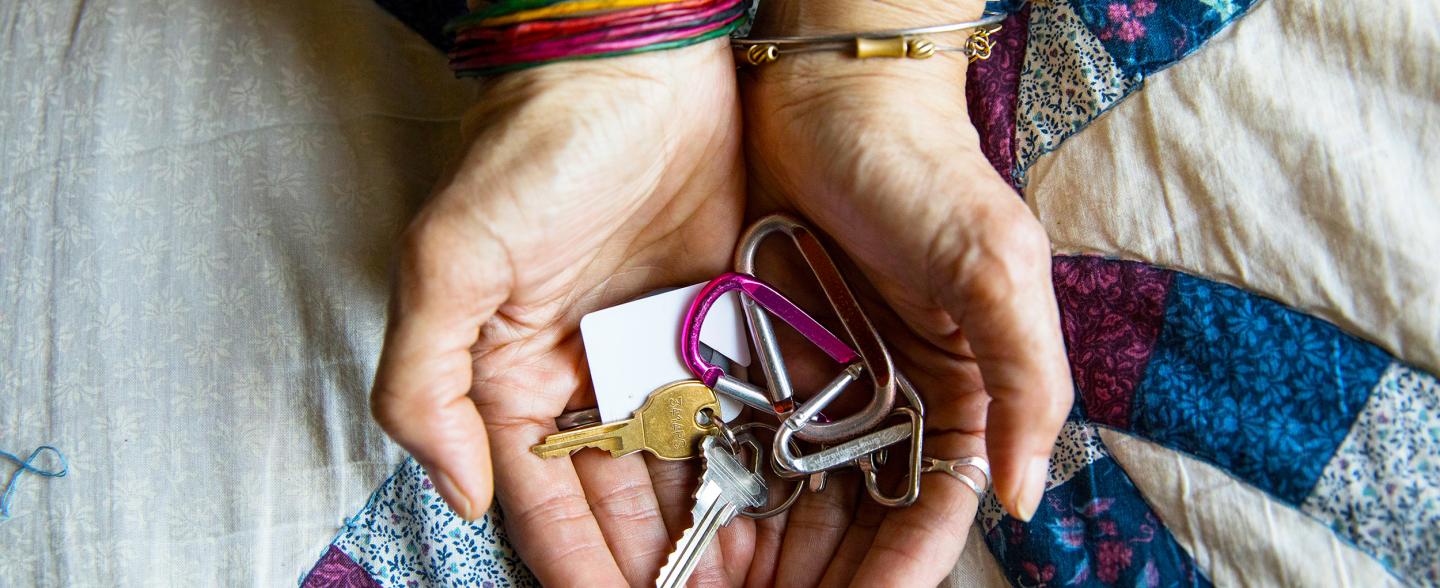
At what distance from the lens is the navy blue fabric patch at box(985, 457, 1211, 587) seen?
1.26m

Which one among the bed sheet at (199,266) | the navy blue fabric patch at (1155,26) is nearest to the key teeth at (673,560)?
the bed sheet at (199,266)

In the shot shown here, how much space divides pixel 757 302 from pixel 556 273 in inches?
11.6

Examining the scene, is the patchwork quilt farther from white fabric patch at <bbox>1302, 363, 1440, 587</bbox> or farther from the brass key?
the brass key

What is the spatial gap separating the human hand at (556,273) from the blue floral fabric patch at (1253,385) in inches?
23.9

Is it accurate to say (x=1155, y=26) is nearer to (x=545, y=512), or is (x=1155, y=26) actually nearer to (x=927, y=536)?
(x=927, y=536)

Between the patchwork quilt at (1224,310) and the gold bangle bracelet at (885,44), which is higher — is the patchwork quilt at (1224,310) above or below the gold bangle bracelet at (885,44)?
below

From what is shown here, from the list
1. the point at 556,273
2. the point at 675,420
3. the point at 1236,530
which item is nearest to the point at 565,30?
the point at 556,273

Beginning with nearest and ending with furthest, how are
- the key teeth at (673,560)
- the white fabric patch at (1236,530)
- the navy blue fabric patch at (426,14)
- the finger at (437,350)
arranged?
the finger at (437,350) < the white fabric patch at (1236,530) < the key teeth at (673,560) < the navy blue fabric patch at (426,14)

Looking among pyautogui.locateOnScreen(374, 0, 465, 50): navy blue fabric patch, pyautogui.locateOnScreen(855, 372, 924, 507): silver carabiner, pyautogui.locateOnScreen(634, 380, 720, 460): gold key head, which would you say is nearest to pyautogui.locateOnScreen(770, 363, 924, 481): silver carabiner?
pyautogui.locateOnScreen(855, 372, 924, 507): silver carabiner

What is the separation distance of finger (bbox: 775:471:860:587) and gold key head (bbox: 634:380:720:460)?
0.18 meters

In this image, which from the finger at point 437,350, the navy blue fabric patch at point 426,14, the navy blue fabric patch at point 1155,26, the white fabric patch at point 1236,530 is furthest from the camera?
the navy blue fabric patch at point 426,14

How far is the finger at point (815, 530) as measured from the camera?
1346mm

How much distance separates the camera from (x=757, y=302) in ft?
4.55

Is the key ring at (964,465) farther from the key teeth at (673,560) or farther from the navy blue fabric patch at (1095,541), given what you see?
the key teeth at (673,560)
